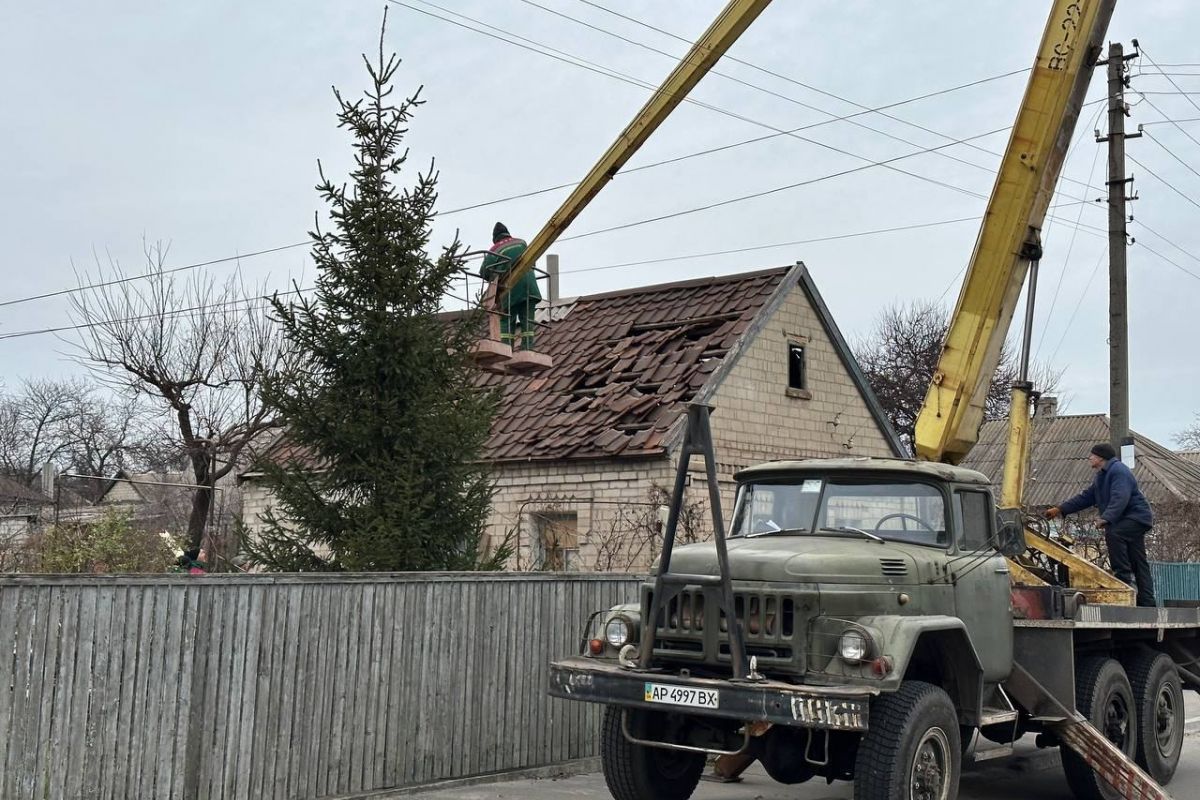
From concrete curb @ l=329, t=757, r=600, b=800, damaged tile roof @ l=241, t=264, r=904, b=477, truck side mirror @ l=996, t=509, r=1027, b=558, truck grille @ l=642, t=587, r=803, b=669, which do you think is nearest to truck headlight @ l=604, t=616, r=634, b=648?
truck grille @ l=642, t=587, r=803, b=669

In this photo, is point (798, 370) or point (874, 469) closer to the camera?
point (874, 469)

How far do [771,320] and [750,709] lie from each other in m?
14.5

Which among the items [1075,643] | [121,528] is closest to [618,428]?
[121,528]

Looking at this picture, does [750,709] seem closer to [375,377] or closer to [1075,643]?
[1075,643]

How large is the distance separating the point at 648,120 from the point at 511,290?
10.1 ft

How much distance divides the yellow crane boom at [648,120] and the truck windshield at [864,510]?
9.51 m

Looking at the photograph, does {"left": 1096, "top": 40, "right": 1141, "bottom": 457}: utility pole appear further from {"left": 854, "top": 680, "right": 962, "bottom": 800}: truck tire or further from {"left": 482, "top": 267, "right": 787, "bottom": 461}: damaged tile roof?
{"left": 854, "top": 680, "right": 962, "bottom": 800}: truck tire

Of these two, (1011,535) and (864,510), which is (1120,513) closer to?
(1011,535)

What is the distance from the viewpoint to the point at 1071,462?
1848 inches

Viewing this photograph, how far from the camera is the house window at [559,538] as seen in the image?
787 inches

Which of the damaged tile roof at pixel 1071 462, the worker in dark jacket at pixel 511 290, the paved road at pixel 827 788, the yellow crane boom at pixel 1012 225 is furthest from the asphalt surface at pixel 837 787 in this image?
the damaged tile roof at pixel 1071 462

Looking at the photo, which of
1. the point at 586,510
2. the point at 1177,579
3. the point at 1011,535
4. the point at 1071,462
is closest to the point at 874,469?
the point at 1011,535

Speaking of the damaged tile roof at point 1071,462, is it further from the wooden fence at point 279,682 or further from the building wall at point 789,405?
the wooden fence at point 279,682

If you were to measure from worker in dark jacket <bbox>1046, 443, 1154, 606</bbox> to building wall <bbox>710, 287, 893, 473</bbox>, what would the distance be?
7.91 metres
